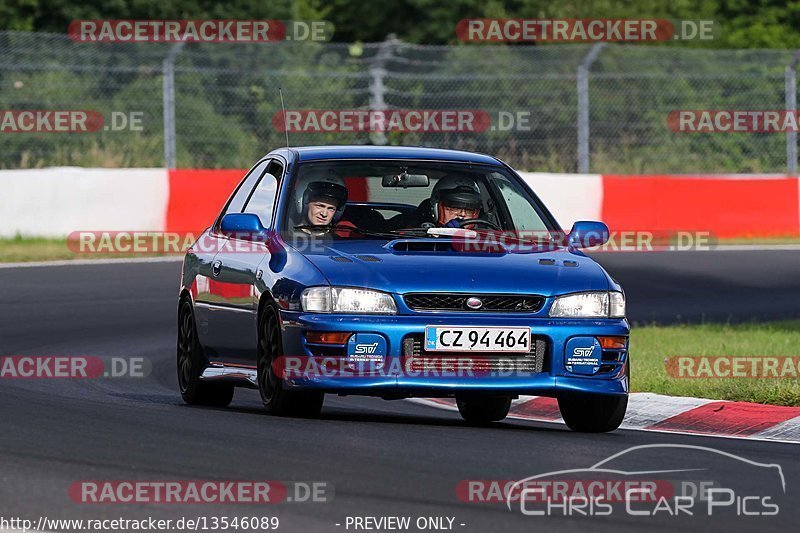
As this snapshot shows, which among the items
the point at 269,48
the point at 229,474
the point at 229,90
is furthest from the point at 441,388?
the point at 269,48

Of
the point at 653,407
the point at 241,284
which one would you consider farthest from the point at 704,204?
the point at 241,284

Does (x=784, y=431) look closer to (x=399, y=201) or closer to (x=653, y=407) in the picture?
(x=653, y=407)

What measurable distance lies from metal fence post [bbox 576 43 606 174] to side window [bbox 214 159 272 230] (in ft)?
52.7

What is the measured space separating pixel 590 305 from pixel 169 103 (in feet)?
56.7

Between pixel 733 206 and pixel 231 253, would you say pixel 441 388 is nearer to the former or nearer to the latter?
pixel 231 253

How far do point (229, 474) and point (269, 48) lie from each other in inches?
1028

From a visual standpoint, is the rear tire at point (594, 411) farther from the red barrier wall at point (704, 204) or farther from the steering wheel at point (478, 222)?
the red barrier wall at point (704, 204)

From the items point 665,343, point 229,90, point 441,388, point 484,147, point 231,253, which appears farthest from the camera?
point 484,147

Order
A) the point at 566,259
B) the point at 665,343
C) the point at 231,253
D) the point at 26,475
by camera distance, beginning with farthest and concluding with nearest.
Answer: the point at 665,343, the point at 231,253, the point at 566,259, the point at 26,475

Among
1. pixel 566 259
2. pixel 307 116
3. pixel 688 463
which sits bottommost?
pixel 688 463

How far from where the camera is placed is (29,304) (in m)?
17.6

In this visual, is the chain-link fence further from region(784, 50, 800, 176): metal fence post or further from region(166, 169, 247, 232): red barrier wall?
region(166, 169, 247, 232): red barrier wall

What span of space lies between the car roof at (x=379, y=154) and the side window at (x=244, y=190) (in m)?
0.23

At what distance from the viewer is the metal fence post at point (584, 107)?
27188 mm
